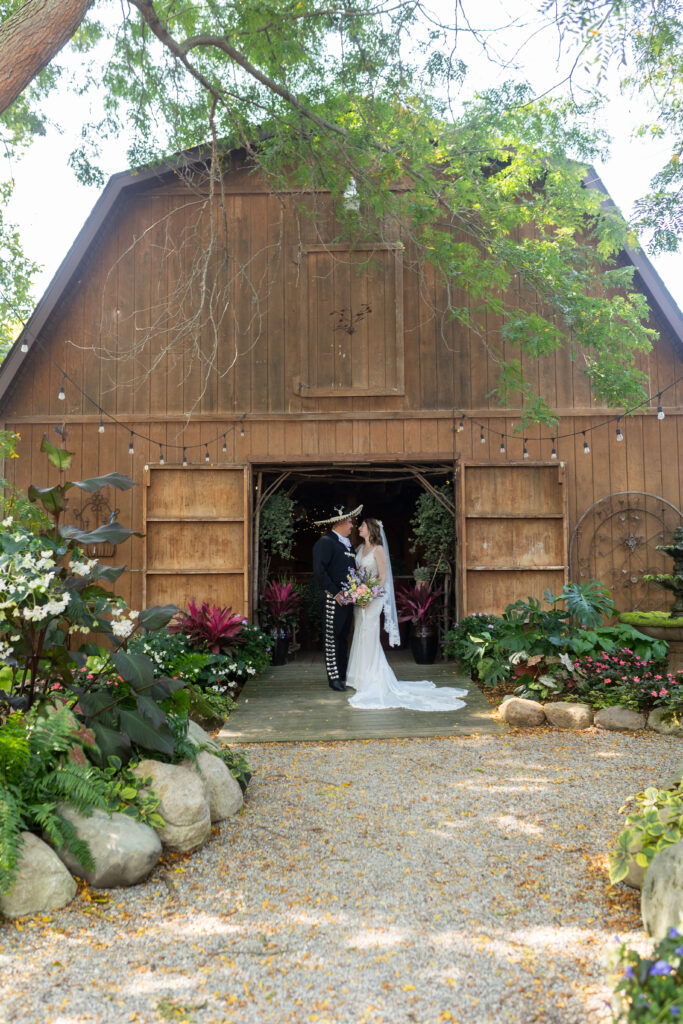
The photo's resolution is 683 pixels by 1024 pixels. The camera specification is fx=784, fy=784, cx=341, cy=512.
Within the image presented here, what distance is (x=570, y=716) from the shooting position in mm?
6695

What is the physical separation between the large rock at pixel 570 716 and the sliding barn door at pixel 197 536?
3.82m

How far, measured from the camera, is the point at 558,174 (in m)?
7.98

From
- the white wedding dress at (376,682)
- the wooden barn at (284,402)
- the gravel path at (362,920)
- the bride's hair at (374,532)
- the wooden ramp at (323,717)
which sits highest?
the wooden barn at (284,402)

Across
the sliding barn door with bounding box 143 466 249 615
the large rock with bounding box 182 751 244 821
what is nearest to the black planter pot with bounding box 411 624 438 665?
the sliding barn door with bounding box 143 466 249 615

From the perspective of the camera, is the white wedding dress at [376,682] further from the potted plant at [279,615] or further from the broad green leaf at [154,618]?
the broad green leaf at [154,618]

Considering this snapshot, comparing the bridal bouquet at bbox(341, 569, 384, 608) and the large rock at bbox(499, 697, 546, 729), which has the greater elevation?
the bridal bouquet at bbox(341, 569, 384, 608)

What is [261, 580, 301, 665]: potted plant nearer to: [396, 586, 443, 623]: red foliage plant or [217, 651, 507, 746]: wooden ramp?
[217, 651, 507, 746]: wooden ramp

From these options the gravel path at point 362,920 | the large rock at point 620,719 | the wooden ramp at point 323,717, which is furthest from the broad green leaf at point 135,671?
the large rock at point 620,719

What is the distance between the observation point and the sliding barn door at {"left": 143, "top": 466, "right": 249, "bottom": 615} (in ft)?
30.2

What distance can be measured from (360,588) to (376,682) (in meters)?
1.00

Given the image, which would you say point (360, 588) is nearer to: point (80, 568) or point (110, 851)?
point (80, 568)

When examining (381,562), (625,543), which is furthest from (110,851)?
(625,543)

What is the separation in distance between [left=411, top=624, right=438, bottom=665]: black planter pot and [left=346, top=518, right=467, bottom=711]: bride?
142 centimetres

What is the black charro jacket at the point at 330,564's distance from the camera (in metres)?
8.54
